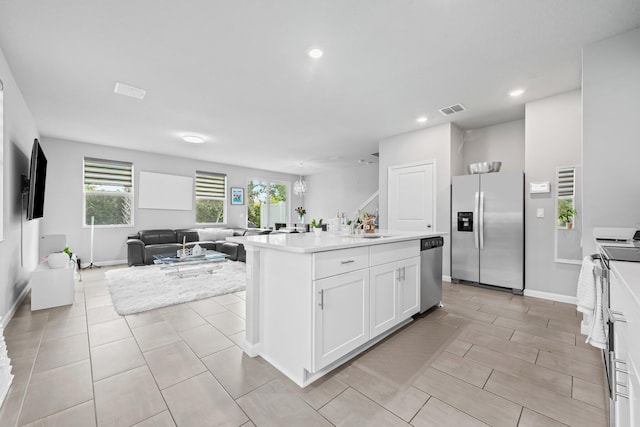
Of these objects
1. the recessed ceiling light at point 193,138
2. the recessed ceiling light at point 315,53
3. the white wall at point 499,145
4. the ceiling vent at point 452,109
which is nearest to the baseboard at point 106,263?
the recessed ceiling light at point 193,138

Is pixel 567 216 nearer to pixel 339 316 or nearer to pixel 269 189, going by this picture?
pixel 339 316

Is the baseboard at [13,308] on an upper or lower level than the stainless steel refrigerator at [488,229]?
lower

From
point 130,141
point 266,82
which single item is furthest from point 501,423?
point 130,141

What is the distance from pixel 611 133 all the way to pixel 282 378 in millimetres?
3487

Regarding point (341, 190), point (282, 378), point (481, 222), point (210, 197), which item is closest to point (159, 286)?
point (282, 378)

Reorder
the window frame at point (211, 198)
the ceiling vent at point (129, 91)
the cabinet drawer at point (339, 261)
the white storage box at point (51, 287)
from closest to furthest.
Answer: the cabinet drawer at point (339, 261) → the white storage box at point (51, 287) → the ceiling vent at point (129, 91) → the window frame at point (211, 198)

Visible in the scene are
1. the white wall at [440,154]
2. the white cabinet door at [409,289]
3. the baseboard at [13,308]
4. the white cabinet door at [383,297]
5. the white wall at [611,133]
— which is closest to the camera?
the white cabinet door at [383,297]

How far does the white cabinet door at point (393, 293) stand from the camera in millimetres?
2184

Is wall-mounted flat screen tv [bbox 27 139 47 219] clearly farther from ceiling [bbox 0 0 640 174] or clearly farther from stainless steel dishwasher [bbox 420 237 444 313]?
stainless steel dishwasher [bbox 420 237 444 313]

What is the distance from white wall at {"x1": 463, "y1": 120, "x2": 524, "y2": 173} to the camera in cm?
438

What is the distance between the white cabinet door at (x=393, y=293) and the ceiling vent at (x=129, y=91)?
11.4 feet

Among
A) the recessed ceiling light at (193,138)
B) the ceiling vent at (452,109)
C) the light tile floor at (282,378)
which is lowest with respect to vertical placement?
the light tile floor at (282,378)

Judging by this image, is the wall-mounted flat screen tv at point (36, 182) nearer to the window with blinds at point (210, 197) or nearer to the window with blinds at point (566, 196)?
the window with blinds at point (210, 197)

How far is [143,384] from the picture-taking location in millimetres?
1738
